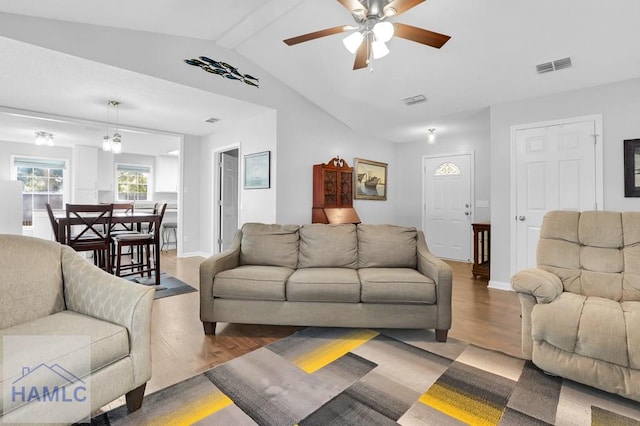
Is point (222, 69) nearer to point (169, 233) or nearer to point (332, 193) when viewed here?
point (332, 193)

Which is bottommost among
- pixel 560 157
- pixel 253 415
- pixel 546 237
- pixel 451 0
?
pixel 253 415

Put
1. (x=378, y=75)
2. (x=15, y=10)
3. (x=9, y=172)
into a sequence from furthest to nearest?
(x=9, y=172) < (x=378, y=75) < (x=15, y=10)

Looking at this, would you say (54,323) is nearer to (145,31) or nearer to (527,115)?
(145,31)

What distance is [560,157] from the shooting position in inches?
140

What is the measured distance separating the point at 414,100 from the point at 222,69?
2.55 meters

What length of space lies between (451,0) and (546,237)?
2078 mm

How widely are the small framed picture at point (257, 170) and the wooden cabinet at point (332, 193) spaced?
763mm

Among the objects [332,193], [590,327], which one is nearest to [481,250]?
[332,193]

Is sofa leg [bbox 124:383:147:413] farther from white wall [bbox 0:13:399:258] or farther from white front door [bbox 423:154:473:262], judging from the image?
white front door [bbox 423:154:473:262]

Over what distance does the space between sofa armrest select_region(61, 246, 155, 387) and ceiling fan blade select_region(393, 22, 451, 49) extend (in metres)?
2.25

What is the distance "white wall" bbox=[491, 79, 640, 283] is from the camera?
3.22 metres

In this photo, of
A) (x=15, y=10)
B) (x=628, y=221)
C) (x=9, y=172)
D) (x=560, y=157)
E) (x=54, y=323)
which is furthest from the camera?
(x=9, y=172)

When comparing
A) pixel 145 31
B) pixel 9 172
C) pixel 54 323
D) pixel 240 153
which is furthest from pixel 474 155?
pixel 9 172

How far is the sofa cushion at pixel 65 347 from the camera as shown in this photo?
1.19 meters
